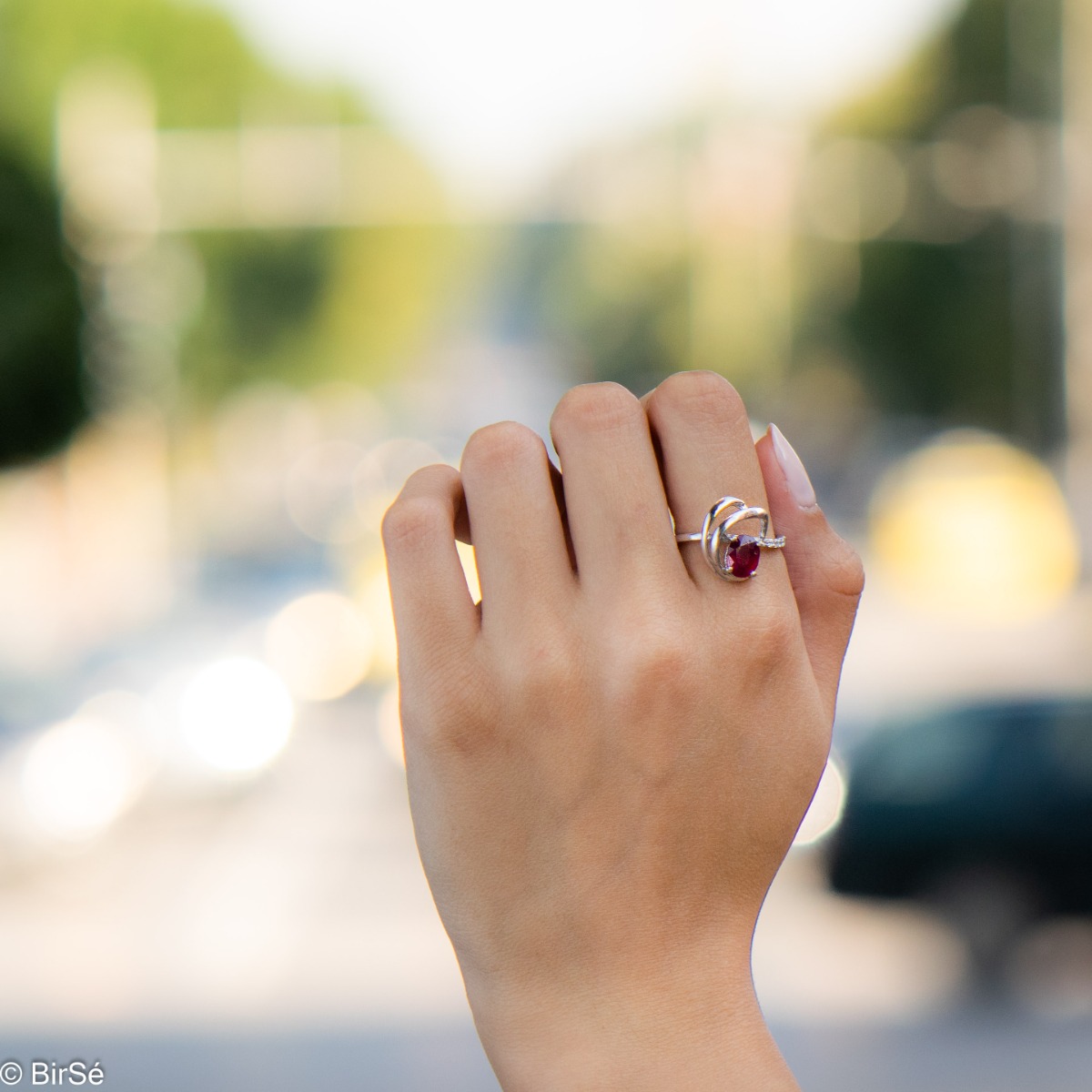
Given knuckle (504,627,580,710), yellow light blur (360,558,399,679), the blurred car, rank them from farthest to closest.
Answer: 1. yellow light blur (360,558,399,679)
2. the blurred car
3. knuckle (504,627,580,710)

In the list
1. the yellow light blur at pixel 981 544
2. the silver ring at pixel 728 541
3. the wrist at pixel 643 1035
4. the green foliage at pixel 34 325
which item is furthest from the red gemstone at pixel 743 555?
the yellow light blur at pixel 981 544

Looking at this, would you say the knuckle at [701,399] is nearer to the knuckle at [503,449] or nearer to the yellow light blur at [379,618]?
the knuckle at [503,449]

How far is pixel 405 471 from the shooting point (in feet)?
77.0

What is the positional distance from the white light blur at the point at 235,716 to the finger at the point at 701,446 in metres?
7.40

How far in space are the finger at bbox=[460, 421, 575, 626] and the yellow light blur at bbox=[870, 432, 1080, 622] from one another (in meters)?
13.5

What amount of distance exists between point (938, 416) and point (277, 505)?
1504cm

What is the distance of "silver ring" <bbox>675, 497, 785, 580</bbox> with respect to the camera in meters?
0.84

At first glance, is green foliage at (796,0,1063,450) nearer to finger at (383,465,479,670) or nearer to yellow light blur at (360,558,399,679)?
yellow light blur at (360,558,399,679)

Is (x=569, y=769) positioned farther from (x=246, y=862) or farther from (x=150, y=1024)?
(x=246, y=862)

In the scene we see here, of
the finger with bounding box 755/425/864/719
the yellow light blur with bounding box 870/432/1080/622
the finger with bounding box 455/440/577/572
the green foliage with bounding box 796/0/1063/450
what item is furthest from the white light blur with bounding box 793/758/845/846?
the green foliage with bounding box 796/0/1063/450

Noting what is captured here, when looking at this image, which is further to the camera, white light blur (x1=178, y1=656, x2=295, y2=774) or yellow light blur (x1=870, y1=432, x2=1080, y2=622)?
yellow light blur (x1=870, y1=432, x2=1080, y2=622)

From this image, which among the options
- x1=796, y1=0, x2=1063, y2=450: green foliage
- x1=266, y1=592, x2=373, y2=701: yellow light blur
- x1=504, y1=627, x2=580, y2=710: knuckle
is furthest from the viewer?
x1=796, y1=0, x2=1063, y2=450: green foliage

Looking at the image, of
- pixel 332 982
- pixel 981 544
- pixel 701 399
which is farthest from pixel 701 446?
pixel 981 544

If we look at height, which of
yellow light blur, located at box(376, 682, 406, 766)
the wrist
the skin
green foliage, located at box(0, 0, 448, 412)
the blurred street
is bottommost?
the blurred street
